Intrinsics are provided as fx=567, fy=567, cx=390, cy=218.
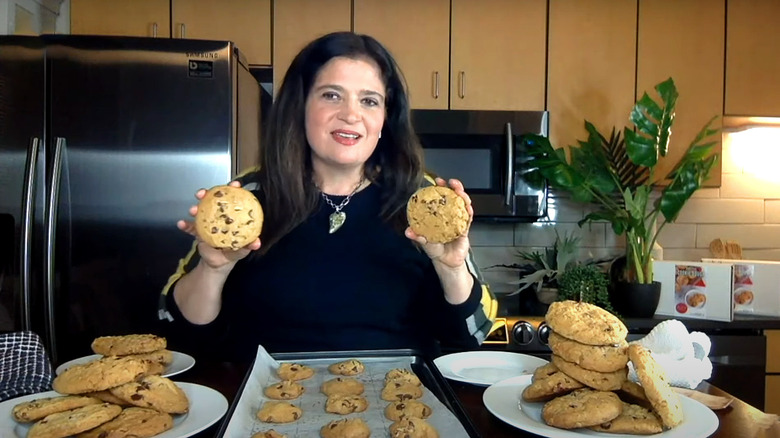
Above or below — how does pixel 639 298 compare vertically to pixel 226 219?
below

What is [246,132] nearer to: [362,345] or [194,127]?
[194,127]

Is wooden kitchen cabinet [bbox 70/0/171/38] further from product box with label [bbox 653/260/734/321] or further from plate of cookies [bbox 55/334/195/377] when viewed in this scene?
product box with label [bbox 653/260/734/321]

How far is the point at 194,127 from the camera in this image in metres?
2.00

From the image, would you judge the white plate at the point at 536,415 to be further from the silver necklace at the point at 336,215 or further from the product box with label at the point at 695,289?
the product box with label at the point at 695,289

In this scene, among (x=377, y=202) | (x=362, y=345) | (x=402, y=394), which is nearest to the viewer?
(x=402, y=394)

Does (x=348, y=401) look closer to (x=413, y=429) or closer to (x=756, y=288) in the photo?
(x=413, y=429)

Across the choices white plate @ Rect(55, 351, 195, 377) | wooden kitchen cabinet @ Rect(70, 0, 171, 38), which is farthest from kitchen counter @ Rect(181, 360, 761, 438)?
wooden kitchen cabinet @ Rect(70, 0, 171, 38)

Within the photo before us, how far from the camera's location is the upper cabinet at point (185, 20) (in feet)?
8.04

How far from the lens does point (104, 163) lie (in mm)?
1964

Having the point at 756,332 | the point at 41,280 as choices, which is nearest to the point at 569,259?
the point at 756,332

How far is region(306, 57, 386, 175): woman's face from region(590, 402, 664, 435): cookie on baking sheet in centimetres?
83

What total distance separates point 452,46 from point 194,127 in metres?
1.21

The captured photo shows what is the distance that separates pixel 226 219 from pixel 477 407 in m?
0.52

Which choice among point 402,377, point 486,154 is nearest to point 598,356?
point 402,377
